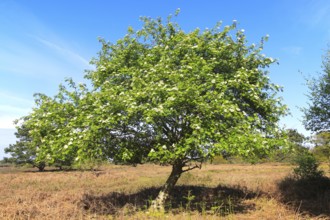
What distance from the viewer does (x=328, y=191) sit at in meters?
21.6

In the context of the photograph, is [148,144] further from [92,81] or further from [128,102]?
[92,81]

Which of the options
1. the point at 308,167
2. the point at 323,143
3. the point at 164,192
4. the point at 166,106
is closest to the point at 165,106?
the point at 166,106

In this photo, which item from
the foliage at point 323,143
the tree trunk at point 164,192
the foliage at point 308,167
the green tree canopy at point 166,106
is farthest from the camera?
the foliage at point 308,167

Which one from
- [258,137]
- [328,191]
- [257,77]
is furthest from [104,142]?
[328,191]

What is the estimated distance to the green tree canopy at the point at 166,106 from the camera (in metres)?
13.1

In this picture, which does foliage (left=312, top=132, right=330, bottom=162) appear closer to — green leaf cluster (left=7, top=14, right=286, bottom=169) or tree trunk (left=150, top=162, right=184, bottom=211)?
green leaf cluster (left=7, top=14, right=286, bottom=169)

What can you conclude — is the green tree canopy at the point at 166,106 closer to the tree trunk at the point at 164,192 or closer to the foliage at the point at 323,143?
the tree trunk at the point at 164,192

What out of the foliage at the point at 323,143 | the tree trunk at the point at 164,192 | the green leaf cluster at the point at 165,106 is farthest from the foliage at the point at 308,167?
the tree trunk at the point at 164,192

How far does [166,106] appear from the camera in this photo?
12961 mm

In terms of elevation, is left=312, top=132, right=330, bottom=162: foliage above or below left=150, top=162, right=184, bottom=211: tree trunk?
above

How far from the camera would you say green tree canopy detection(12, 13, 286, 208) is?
1312 centimetres

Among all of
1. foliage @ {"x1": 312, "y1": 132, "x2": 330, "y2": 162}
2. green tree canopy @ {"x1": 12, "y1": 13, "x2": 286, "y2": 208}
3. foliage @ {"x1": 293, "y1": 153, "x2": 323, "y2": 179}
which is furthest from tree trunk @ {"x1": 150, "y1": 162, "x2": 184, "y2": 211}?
foliage @ {"x1": 293, "y1": 153, "x2": 323, "y2": 179}

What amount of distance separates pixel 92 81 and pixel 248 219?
1258cm

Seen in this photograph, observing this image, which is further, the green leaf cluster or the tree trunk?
the tree trunk
